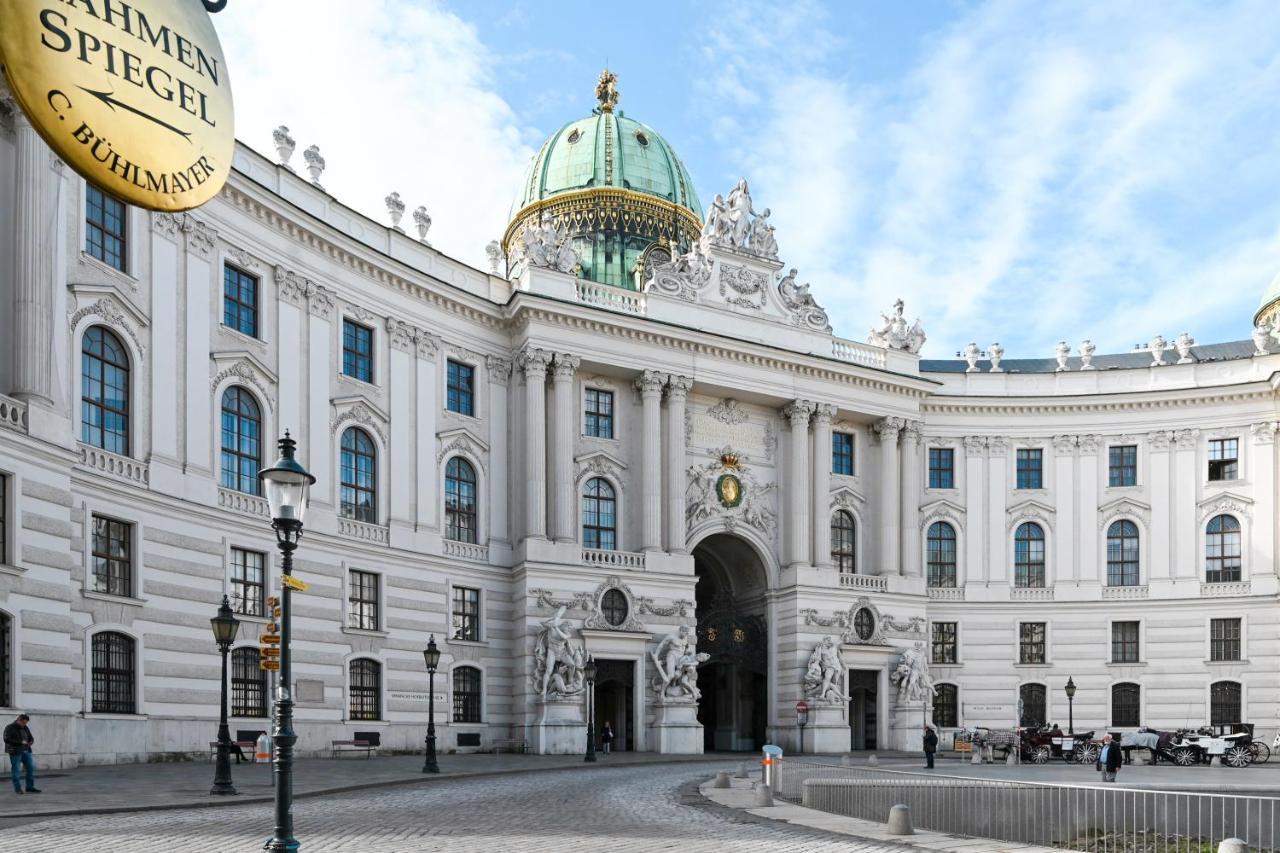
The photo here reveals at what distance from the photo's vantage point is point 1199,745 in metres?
47.7

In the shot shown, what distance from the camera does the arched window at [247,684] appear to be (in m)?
38.2

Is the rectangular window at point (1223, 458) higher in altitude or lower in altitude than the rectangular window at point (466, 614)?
higher

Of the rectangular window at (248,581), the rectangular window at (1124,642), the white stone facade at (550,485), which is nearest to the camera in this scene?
the white stone facade at (550,485)

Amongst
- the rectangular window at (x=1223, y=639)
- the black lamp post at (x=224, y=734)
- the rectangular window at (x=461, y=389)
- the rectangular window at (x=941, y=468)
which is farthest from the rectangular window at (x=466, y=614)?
the rectangular window at (x=1223, y=639)

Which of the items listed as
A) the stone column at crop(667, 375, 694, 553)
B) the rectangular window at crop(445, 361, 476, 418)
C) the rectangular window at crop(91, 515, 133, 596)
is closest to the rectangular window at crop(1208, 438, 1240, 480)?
the stone column at crop(667, 375, 694, 553)

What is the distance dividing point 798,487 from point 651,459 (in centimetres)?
788

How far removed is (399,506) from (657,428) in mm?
12542

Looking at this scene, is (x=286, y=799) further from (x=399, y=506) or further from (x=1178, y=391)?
(x=1178, y=391)

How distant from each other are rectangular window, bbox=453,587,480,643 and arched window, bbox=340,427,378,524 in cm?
502

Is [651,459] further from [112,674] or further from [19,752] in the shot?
[19,752]

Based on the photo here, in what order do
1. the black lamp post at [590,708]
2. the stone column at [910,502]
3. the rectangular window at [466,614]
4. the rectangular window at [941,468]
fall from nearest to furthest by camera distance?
the black lamp post at [590,708], the rectangular window at [466,614], the stone column at [910,502], the rectangular window at [941,468]

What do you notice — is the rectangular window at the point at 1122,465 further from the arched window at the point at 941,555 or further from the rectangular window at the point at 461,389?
the rectangular window at the point at 461,389

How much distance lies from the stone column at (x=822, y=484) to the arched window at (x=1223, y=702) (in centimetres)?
1959

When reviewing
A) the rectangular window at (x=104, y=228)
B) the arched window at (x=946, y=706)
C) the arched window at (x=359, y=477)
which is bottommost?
the arched window at (x=946, y=706)
